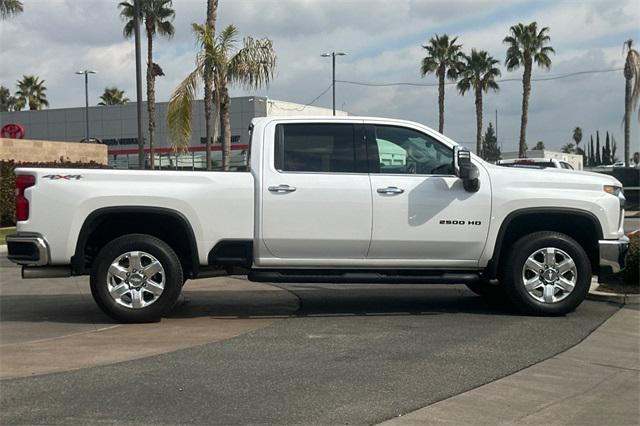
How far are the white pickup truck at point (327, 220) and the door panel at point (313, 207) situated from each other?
0.04 feet

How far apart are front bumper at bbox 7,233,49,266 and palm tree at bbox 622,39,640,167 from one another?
17051mm

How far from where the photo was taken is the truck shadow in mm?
8297

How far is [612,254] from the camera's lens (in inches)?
305

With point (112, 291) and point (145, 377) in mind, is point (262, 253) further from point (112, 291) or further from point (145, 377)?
point (145, 377)

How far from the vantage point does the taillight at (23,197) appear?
7328 mm

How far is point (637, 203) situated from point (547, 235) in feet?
71.9

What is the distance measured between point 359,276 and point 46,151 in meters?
25.0

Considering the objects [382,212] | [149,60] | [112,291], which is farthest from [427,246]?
[149,60]

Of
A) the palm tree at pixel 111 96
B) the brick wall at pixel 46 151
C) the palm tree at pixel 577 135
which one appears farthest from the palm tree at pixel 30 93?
the palm tree at pixel 577 135

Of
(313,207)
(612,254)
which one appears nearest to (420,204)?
(313,207)

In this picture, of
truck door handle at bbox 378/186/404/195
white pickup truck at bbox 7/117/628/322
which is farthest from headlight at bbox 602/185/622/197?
truck door handle at bbox 378/186/404/195

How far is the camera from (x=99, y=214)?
7.36 metres

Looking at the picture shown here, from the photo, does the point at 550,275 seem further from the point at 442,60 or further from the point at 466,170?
the point at 442,60

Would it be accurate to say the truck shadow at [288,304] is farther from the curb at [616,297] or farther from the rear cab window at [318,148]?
the rear cab window at [318,148]
